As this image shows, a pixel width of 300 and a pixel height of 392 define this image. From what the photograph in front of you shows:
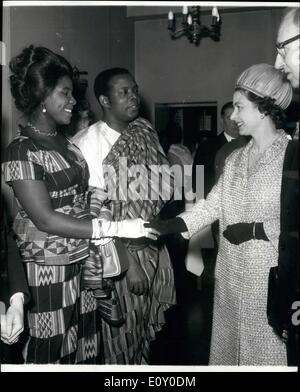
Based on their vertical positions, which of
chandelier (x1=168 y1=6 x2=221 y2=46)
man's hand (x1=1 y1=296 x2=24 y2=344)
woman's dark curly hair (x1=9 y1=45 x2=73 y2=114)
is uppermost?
chandelier (x1=168 y1=6 x2=221 y2=46)

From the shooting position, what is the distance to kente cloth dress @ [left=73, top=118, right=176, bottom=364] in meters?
1.60

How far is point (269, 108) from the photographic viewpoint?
4.78 ft

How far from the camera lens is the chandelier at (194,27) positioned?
5.03 ft

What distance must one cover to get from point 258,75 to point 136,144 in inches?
18.2

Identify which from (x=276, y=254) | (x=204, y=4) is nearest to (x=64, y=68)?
(x=204, y=4)

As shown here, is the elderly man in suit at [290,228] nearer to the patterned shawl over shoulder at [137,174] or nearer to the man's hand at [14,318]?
the patterned shawl over shoulder at [137,174]

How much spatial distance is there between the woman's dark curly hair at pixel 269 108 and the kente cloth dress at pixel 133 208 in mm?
382

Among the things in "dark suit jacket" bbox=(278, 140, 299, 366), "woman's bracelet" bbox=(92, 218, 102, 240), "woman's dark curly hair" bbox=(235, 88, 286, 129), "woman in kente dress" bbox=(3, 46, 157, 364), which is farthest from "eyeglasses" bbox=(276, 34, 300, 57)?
"woman's bracelet" bbox=(92, 218, 102, 240)

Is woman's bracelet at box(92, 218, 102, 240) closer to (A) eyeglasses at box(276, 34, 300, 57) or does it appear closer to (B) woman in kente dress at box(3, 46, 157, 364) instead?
(B) woman in kente dress at box(3, 46, 157, 364)

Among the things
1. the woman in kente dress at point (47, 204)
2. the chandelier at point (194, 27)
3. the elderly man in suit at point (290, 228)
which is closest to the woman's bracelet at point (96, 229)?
the woman in kente dress at point (47, 204)

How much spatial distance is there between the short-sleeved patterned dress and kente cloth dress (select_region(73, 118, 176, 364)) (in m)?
0.11

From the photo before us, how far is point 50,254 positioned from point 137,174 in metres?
0.40

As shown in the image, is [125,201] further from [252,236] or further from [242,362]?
[242,362]

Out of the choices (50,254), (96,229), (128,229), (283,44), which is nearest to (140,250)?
(128,229)
